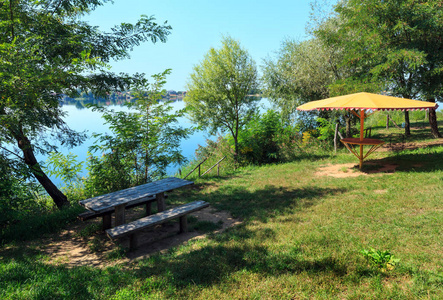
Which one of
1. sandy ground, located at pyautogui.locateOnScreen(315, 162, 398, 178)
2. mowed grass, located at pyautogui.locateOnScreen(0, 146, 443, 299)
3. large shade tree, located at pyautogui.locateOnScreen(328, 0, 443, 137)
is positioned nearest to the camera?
mowed grass, located at pyautogui.locateOnScreen(0, 146, 443, 299)

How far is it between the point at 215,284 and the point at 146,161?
5.99 meters

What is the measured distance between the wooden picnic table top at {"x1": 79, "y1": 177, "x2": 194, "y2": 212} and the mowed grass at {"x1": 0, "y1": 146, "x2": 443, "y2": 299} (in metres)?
1.11

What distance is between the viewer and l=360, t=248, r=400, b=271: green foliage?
135 inches

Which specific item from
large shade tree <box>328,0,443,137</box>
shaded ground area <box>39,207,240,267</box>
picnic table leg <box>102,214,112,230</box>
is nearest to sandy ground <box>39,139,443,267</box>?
shaded ground area <box>39,207,240,267</box>

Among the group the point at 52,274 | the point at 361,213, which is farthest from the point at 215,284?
the point at 361,213

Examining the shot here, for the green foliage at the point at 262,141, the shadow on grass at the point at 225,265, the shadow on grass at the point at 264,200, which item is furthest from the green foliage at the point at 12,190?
the green foliage at the point at 262,141

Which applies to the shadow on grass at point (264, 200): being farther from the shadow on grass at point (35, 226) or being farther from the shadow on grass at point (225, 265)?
the shadow on grass at point (35, 226)

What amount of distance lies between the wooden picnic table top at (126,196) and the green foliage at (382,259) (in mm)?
3955

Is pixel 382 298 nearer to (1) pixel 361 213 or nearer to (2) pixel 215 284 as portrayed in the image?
(2) pixel 215 284

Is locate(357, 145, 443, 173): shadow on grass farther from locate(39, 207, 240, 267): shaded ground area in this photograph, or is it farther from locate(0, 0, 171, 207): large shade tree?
locate(0, 0, 171, 207): large shade tree

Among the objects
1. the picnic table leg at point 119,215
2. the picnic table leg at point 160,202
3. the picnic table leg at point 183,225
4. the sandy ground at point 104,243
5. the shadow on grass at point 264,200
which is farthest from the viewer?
the shadow on grass at point 264,200

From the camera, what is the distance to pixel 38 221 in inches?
244

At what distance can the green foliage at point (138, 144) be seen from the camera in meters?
8.16

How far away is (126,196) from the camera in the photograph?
5500 millimetres
